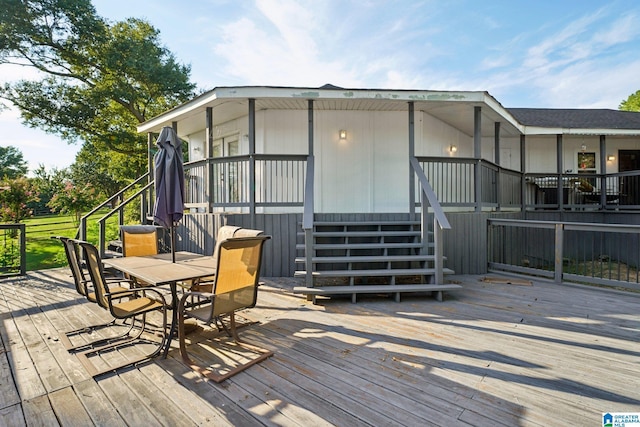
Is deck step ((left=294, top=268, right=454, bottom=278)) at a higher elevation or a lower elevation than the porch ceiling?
lower

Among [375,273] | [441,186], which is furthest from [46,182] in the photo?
[441,186]

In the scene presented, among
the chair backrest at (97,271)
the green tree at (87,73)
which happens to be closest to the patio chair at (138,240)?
the chair backrest at (97,271)

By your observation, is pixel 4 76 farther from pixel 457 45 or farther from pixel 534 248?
pixel 534 248

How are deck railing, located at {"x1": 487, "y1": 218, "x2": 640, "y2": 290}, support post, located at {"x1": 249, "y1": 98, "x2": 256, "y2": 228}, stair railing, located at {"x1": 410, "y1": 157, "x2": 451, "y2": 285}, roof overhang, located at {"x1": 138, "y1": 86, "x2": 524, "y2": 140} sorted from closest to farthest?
1. stair railing, located at {"x1": 410, "y1": 157, "x2": 451, "y2": 285}
2. deck railing, located at {"x1": 487, "y1": 218, "x2": 640, "y2": 290}
3. roof overhang, located at {"x1": 138, "y1": 86, "x2": 524, "y2": 140}
4. support post, located at {"x1": 249, "y1": 98, "x2": 256, "y2": 228}

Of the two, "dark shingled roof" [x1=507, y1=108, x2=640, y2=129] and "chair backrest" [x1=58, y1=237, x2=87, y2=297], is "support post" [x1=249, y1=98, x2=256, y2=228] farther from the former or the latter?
"dark shingled roof" [x1=507, y1=108, x2=640, y2=129]

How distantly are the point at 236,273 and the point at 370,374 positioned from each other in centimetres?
137

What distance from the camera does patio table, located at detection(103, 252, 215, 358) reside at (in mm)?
2754

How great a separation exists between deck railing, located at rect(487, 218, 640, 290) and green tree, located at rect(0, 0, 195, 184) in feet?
52.9

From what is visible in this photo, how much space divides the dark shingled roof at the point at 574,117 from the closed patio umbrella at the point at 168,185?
10978mm

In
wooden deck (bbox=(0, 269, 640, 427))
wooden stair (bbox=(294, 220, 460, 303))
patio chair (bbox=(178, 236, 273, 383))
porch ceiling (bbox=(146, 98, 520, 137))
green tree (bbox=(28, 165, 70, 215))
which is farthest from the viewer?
green tree (bbox=(28, 165, 70, 215))

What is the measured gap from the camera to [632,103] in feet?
101

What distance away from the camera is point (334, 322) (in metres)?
3.60

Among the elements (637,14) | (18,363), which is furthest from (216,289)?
(637,14)

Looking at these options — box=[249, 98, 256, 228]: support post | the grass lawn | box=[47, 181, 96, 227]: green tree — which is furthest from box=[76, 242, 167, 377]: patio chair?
box=[47, 181, 96, 227]: green tree
